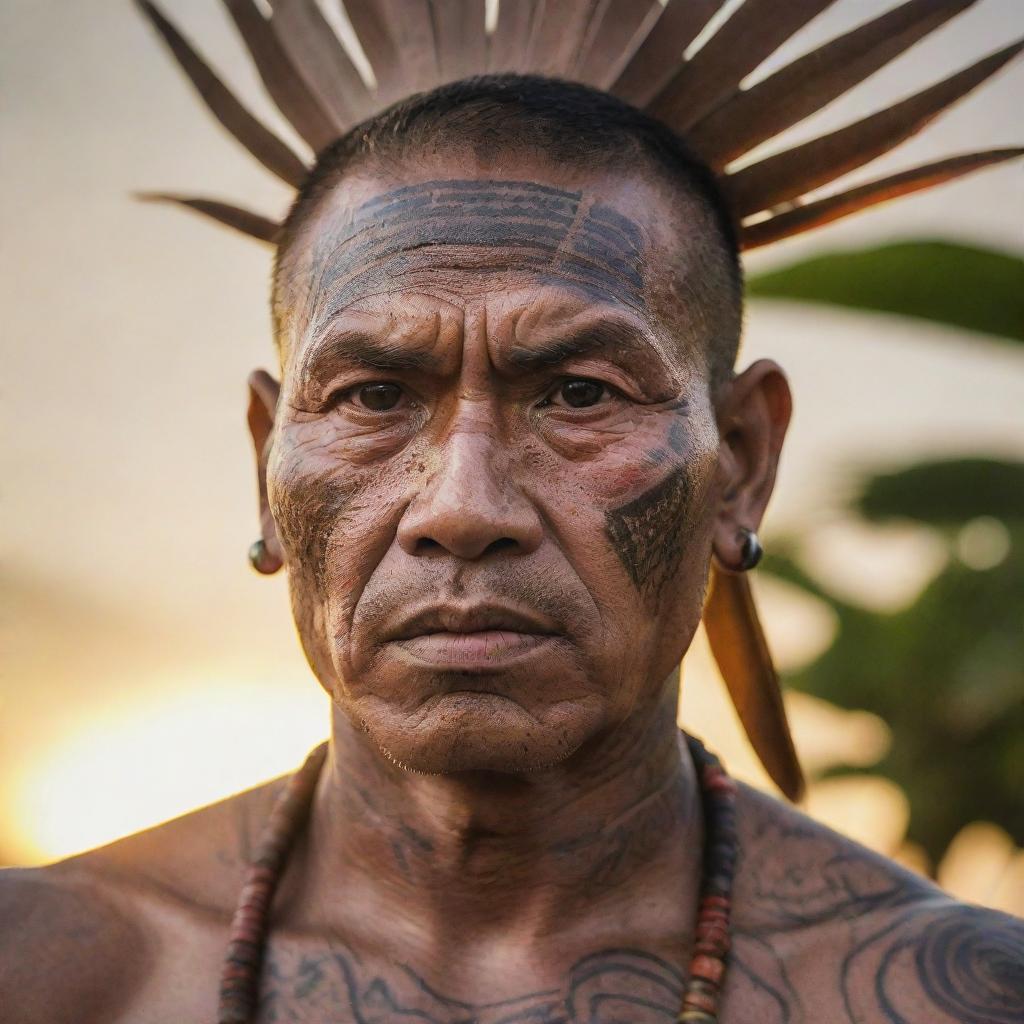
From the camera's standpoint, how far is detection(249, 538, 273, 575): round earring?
3.71 meters

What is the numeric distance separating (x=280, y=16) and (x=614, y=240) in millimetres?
1342

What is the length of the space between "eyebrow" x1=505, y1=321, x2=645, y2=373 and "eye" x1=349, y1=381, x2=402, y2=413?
0.28 metres

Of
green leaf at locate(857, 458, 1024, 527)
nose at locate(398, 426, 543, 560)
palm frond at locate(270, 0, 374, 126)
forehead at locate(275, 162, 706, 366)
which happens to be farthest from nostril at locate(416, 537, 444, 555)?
green leaf at locate(857, 458, 1024, 527)

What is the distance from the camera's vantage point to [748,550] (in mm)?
3654

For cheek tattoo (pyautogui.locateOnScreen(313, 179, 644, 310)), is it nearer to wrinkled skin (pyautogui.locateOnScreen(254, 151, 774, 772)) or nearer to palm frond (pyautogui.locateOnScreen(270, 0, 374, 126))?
wrinkled skin (pyautogui.locateOnScreen(254, 151, 774, 772))

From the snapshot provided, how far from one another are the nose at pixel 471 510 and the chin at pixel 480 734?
12.1 inches

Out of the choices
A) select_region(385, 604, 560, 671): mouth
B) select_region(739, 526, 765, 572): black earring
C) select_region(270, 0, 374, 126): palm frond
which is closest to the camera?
select_region(385, 604, 560, 671): mouth

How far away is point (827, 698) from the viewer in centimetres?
1335

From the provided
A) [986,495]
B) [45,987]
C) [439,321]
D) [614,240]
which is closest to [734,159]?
[614,240]

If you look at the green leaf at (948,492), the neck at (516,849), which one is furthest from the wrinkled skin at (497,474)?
the green leaf at (948,492)

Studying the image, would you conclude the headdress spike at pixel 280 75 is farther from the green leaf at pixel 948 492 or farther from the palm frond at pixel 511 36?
the green leaf at pixel 948 492

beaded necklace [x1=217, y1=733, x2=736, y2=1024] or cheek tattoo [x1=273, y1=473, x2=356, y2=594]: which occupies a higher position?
cheek tattoo [x1=273, y1=473, x2=356, y2=594]

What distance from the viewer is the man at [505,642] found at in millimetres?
3061

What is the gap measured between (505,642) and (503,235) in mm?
933
